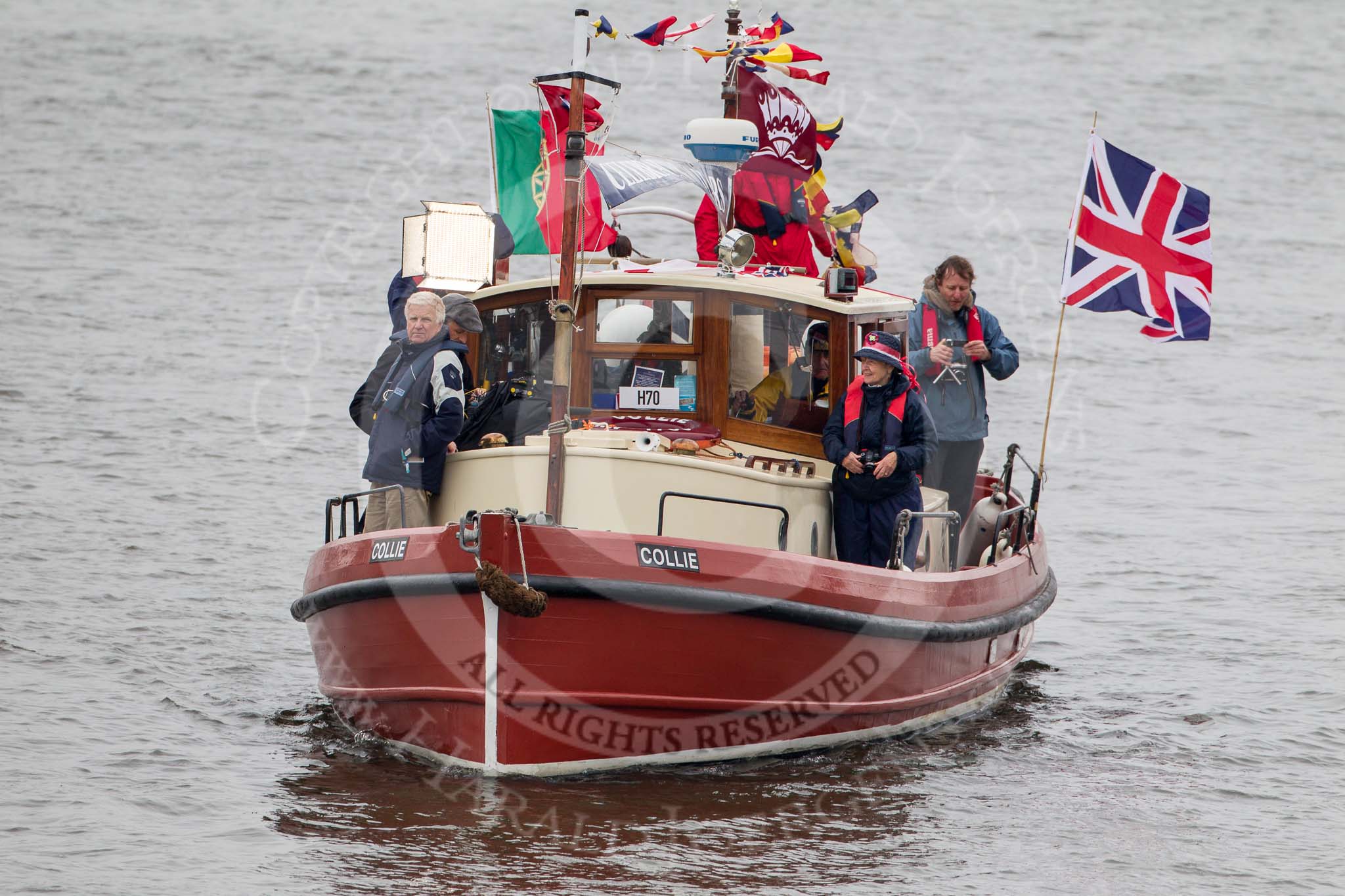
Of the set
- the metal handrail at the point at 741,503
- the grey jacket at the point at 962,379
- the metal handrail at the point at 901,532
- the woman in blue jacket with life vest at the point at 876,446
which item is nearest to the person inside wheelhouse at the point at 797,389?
the woman in blue jacket with life vest at the point at 876,446

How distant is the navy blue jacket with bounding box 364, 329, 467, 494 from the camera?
907cm

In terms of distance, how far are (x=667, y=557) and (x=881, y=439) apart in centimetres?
148

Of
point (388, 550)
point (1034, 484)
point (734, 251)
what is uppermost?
point (734, 251)

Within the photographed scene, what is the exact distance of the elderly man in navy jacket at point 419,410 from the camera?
907 cm

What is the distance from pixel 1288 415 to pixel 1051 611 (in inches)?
342

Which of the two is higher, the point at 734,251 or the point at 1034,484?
the point at 734,251

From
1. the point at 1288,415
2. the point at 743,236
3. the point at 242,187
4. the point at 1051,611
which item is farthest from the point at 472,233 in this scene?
the point at 242,187

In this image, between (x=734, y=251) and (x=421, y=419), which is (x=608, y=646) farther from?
(x=734, y=251)

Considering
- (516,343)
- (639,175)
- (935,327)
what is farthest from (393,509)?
(935,327)

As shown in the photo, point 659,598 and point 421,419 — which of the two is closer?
point 659,598

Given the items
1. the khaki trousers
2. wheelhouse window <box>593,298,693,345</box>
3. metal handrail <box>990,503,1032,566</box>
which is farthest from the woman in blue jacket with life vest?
the khaki trousers

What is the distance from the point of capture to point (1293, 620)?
13.4 meters

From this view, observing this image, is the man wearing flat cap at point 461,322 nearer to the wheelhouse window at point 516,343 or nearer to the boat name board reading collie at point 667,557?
the wheelhouse window at point 516,343

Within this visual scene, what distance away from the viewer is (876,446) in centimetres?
920
